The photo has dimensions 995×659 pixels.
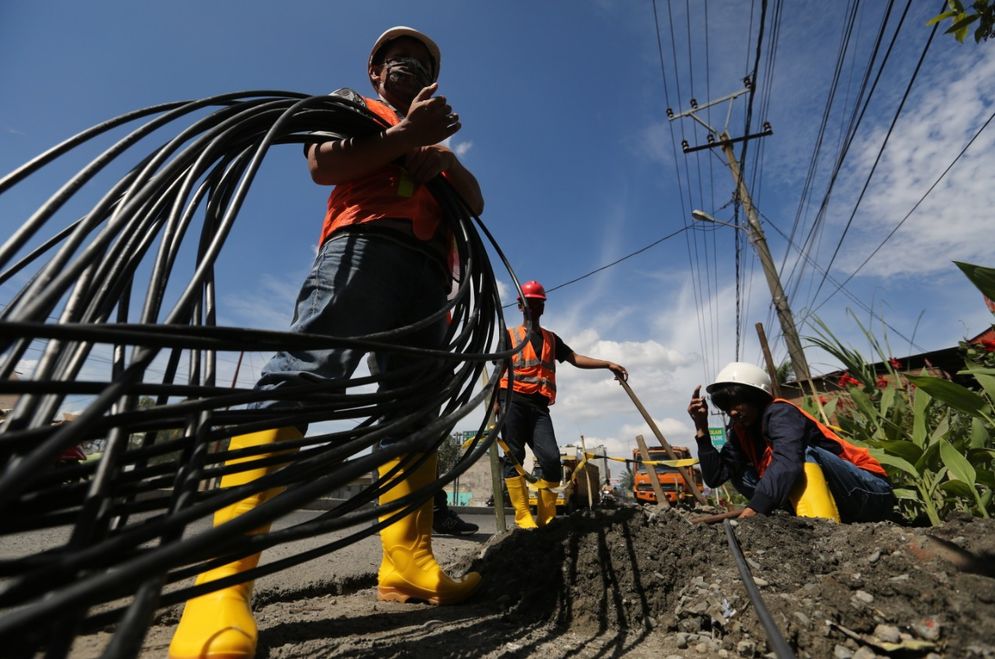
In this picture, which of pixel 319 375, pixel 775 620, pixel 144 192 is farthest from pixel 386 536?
pixel 144 192

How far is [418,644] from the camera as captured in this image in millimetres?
1210

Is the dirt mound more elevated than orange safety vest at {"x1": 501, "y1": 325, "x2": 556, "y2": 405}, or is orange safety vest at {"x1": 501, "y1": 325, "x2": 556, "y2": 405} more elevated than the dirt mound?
orange safety vest at {"x1": 501, "y1": 325, "x2": 556, "y2": 405}

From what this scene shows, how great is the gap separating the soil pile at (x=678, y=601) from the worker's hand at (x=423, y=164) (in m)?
1.38

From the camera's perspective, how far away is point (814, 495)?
92.4 inches

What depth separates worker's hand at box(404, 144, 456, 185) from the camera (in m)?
1.62


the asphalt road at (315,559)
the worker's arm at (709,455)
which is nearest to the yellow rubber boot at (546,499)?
the asphalt road at (315,559)

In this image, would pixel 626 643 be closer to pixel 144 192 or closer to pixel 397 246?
pixel 397 246

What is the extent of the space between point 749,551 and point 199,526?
3.22 m

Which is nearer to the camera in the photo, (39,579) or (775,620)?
(39,579)

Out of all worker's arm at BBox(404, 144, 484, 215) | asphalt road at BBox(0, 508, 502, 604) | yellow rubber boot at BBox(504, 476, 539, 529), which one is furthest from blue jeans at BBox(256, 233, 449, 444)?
yellow rubber boot at BBox(504, 476, 539, 529)

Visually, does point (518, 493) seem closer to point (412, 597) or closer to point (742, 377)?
point (742, 377)

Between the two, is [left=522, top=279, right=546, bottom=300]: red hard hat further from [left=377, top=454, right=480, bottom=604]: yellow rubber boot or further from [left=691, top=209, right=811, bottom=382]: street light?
[left=691, top=209, right=811, bottom=382]: street light

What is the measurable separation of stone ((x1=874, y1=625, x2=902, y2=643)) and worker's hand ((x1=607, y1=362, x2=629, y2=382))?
9.39 feet

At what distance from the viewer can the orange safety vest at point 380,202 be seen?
59.1 inches
